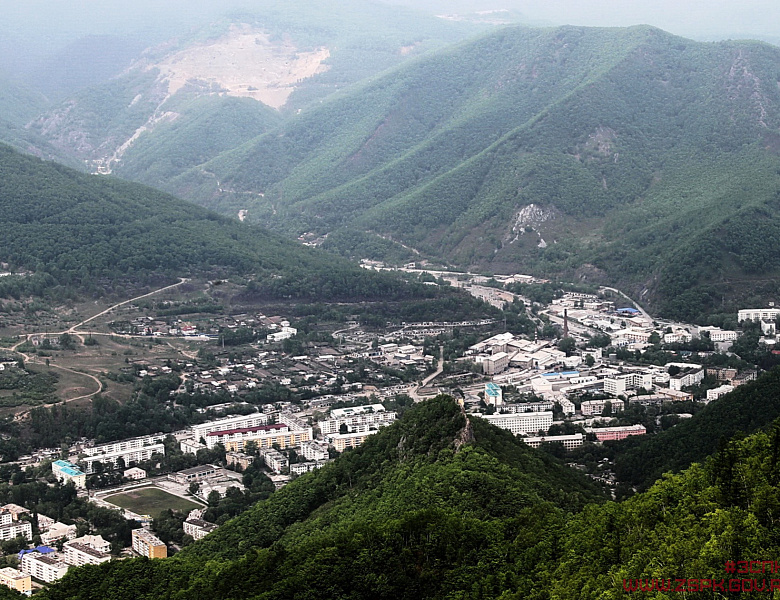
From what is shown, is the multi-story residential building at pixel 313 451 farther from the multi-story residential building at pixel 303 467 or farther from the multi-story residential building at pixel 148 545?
the multi-story residential building at pixel 148 545

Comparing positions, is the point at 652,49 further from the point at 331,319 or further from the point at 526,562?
the point at 526,562

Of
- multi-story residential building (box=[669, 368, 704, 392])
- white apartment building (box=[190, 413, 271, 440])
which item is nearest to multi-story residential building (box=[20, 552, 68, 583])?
white apartment building (box=[190, 413, 271, 440])

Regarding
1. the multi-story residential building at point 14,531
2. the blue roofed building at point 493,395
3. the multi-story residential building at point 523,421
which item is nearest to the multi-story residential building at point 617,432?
the multi-story residential building at point 523,421

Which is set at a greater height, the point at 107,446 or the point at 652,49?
the point at 652,49

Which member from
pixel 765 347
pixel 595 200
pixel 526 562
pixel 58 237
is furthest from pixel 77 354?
pixel 595 200

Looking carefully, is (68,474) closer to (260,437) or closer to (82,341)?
(260,437)

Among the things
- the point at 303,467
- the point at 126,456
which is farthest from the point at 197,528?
the point at 126,456
